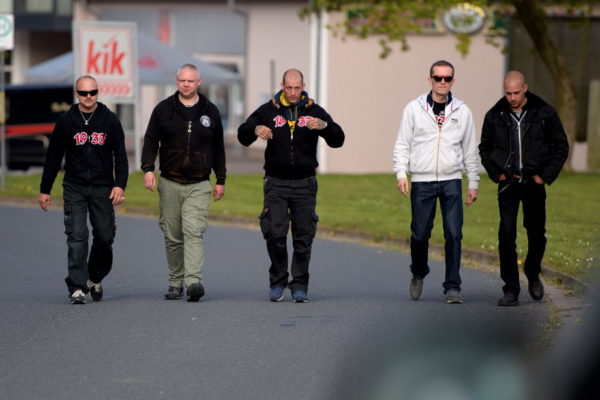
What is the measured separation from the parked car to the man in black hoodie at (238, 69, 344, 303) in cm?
1926

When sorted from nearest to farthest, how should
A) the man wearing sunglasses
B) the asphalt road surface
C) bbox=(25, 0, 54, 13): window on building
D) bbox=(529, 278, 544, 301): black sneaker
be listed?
the asphalt road surface
the man wearing sunglasses
bbox=(529, 278, 544, 301): black sneaker
bbox=(25, 0, 54, 13): window on building

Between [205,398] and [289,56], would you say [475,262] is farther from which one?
[289,56]

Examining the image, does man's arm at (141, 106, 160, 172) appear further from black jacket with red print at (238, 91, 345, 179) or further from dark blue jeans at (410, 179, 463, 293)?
dark blue jeans at (410, 179, 463, 293)

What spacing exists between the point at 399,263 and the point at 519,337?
428 inches

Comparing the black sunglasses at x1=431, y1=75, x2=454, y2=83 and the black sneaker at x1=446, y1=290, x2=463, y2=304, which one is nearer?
the black sunglasses at x1=431, y1=75, x2=454, y2=83

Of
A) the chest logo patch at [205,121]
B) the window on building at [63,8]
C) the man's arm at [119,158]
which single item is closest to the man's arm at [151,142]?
the man's arm at [119,158]

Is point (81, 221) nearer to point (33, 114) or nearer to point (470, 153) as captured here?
point (470, 153)

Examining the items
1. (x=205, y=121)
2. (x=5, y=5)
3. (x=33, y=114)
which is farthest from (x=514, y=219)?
(x=5, y=5)

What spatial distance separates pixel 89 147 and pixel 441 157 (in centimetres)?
264

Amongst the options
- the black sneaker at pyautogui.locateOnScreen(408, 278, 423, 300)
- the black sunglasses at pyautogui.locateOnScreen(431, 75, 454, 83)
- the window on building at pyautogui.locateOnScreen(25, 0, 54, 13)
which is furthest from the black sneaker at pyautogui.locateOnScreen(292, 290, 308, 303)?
the window on building at pyautogui.locateOnScreen(25, 0, 54, 13)

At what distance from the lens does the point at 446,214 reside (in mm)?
10328

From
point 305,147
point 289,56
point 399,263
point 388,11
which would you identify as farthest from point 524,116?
point 289,56

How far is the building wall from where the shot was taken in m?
33.2

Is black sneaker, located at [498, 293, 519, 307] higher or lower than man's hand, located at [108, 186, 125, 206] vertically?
lower
